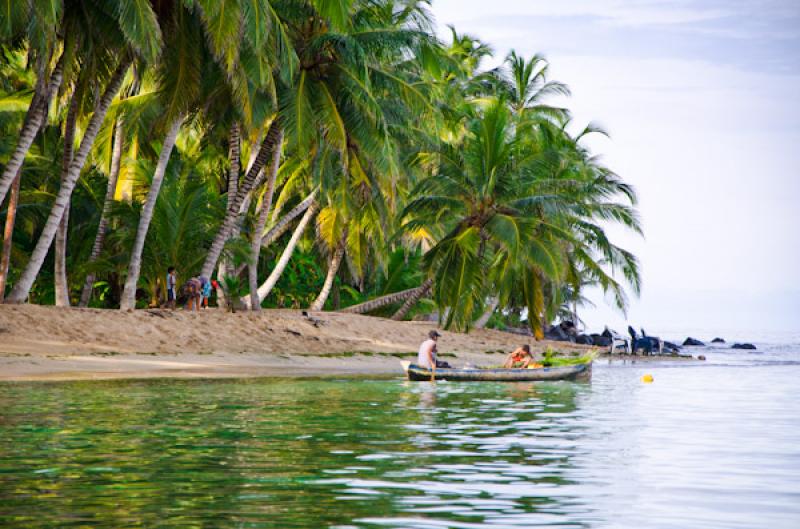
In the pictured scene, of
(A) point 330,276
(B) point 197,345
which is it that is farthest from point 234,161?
(A) point 330,276

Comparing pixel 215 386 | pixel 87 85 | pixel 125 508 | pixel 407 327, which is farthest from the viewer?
pixel 407 327

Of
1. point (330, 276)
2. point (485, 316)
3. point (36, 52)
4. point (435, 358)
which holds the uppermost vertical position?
point (36, 52)

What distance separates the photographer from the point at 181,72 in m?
24.6

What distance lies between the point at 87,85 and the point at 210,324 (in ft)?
24.1

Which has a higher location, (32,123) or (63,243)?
(32,123)

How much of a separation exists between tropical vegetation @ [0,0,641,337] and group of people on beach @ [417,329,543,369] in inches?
256

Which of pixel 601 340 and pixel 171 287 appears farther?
pixel 601 340

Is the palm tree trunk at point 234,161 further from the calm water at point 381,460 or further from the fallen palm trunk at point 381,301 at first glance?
the calm water at point 381,460

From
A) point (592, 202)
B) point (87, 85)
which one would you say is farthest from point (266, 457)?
point (592, 202)

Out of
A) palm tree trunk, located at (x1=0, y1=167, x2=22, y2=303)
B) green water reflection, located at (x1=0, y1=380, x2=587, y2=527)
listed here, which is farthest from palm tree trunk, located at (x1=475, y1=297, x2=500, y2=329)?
green water reflection, located at (x1=0, y1=380, x2=587, y2=527)

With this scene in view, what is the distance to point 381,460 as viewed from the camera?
10.6m

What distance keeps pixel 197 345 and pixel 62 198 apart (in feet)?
17.3

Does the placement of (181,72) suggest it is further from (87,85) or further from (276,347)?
(276,347)

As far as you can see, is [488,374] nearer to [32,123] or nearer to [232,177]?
[232,177]
